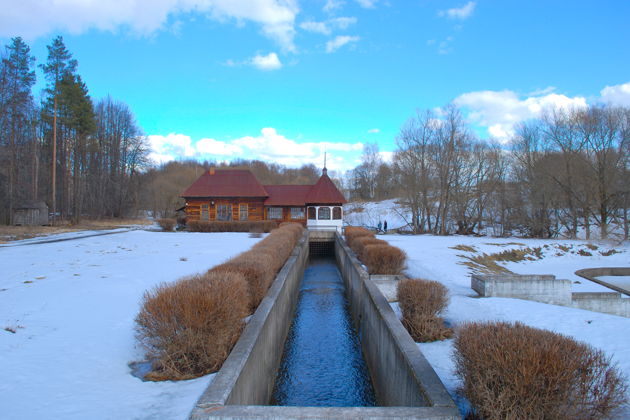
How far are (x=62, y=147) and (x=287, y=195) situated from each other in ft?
77.1

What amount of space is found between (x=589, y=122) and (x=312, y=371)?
30.5 metres

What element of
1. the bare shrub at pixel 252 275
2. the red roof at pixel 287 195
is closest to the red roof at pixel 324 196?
the red roof at pixel 287 195

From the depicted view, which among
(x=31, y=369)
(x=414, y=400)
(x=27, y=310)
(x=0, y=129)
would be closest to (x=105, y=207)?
(x=0, y=129)

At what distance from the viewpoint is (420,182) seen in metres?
34.3

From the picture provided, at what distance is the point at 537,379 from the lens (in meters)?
3.08

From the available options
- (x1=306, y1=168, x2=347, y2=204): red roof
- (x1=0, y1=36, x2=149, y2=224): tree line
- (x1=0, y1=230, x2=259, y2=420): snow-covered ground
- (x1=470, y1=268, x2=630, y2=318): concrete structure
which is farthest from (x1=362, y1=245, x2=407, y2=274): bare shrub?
(x1=0, y1=36, x2=149, y2=224): tree line

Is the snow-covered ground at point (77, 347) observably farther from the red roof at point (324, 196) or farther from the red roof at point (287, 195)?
the red roof at point (287, 195)

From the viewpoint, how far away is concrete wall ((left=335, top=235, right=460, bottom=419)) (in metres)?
3.85

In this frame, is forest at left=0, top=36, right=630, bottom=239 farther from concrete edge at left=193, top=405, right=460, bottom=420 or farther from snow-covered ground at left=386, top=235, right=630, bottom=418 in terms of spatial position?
concrete edge at left=193, top=405, right=460, bottom=420

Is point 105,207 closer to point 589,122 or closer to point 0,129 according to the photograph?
point 0,129

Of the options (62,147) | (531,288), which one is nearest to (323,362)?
(531,288)

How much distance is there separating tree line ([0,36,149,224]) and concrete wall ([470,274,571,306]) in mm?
33173

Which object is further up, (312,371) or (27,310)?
(27,310)

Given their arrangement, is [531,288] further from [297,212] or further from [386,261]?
[297,212]
